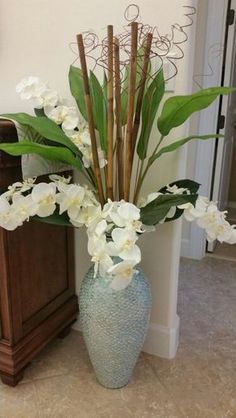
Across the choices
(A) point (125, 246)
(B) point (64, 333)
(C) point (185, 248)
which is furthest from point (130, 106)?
(C) point (185, 248)

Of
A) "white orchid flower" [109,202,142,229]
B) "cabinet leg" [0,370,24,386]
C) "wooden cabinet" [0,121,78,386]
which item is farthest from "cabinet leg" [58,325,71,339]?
"white orchid flower" [109,202,142,229]

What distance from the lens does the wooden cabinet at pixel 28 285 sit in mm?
1208

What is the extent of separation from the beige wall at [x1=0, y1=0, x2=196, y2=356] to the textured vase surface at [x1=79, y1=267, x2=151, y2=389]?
23 centimetres

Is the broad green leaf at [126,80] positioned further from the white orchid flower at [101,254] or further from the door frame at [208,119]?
the door frame at [208,119]

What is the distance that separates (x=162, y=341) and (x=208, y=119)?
1375mm

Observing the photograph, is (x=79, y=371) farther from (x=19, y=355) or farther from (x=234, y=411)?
(x=234, y=411)

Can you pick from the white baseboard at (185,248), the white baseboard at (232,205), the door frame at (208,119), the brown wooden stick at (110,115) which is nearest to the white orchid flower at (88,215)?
the brown wooden stick at (110,115)

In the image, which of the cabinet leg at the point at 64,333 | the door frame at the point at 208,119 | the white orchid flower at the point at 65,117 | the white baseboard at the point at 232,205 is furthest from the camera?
the white baseboard at the point at 232,205

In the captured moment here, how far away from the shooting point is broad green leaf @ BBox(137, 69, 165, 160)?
3.58 feet

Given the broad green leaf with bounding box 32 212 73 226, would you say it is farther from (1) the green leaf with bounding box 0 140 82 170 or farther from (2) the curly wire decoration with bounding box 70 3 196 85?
(2) the curly wire decoration with bounding box 70 3 196 85

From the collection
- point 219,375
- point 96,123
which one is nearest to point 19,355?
point 219,375

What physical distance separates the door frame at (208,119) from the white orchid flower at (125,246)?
4.89 feet

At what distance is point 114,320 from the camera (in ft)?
3.80

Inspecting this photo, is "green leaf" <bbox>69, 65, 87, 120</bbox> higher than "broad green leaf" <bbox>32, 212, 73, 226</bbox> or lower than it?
higher
